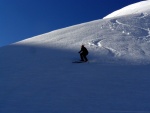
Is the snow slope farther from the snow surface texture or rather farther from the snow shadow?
the snow shadow

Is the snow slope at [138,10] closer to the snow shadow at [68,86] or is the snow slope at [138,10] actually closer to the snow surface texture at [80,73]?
the snow surface texture at [80,73]

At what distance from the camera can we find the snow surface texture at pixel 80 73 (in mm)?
8602

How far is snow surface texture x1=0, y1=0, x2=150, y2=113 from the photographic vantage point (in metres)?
8.60

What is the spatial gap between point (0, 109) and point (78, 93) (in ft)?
8.71

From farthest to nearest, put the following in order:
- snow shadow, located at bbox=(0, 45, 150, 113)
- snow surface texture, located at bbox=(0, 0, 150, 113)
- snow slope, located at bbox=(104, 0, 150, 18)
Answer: snow slope, located at bbox=(104, 0, 150, 18) → snow surface texture, located at bbox=(0, 0, 150, 113) → snow shadow, located at bbox=(0, 45, 150, 113)

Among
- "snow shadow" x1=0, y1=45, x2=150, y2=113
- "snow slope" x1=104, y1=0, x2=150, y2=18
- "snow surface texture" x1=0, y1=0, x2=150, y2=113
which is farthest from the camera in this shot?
"snow slope" x1=104, y1=0, x2=150, y2=18

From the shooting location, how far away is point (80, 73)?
12039 mm

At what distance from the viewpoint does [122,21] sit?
74.2 feet

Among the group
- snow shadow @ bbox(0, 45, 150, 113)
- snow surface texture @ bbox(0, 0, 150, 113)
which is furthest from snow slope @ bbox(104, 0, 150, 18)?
snow shadow @ bbox(0, 45, 150, 113)

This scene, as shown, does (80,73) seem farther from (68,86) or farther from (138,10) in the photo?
(138,10)

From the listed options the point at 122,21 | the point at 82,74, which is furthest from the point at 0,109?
the point at 122,21

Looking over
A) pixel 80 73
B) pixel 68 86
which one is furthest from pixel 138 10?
pixel 68 86

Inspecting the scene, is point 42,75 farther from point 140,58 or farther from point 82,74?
point 140,58

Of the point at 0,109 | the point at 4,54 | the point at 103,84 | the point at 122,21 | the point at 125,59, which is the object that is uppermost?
the point at 122,21
